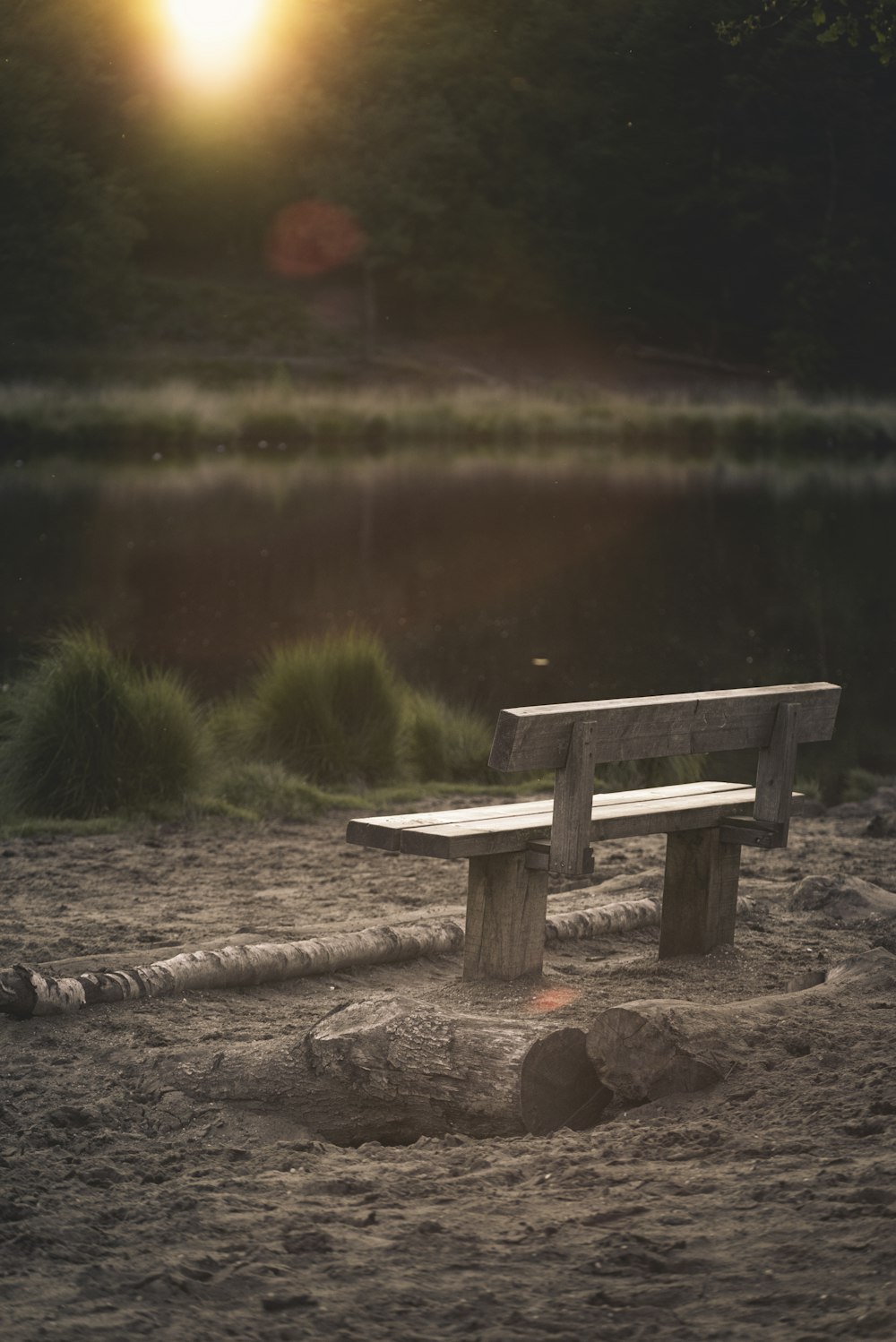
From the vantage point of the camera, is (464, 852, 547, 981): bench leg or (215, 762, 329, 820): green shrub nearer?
(464, 852, 547, 981): bench leg

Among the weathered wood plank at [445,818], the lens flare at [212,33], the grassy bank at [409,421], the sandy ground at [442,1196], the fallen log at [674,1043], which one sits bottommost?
the sandy ground at [442,1196]

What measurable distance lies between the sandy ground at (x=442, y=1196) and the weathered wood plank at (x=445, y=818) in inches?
19.8

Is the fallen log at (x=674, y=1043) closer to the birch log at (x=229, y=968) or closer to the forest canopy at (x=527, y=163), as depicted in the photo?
the birch log at (x=229, y=968)

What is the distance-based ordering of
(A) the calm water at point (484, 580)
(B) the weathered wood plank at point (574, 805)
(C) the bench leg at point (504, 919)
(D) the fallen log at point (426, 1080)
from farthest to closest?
(A) the calm water at point (484, 580) → (C) the bench leg at point (504, 919) → (B) the weathered wood plank at point (574, 805) → (D) the fallen log at point (426, 1080)

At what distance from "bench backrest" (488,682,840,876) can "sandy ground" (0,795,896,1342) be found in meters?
0.54

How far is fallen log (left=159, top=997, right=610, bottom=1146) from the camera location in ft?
13.5

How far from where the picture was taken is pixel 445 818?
5090 millimetres

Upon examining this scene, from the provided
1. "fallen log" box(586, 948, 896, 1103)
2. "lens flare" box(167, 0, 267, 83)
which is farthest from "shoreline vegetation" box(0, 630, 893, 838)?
"lens flare" box(167, 0, 267, 83)

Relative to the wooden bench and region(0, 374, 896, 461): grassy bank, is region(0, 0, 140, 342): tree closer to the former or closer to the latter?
region(0, 374, 896, 461): grassy bank

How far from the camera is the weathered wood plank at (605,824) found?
4809mm

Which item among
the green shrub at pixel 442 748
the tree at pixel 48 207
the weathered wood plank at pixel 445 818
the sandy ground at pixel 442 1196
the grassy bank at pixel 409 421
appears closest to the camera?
the sandy ground at pixel 442 1196

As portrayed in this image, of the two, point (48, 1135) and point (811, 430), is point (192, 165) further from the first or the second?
point (48, 1135)

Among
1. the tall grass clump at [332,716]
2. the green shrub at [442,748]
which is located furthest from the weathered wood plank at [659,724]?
the green shrub at [442,748]

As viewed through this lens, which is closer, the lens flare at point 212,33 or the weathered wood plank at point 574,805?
the weathered wood plank at point 574,805
